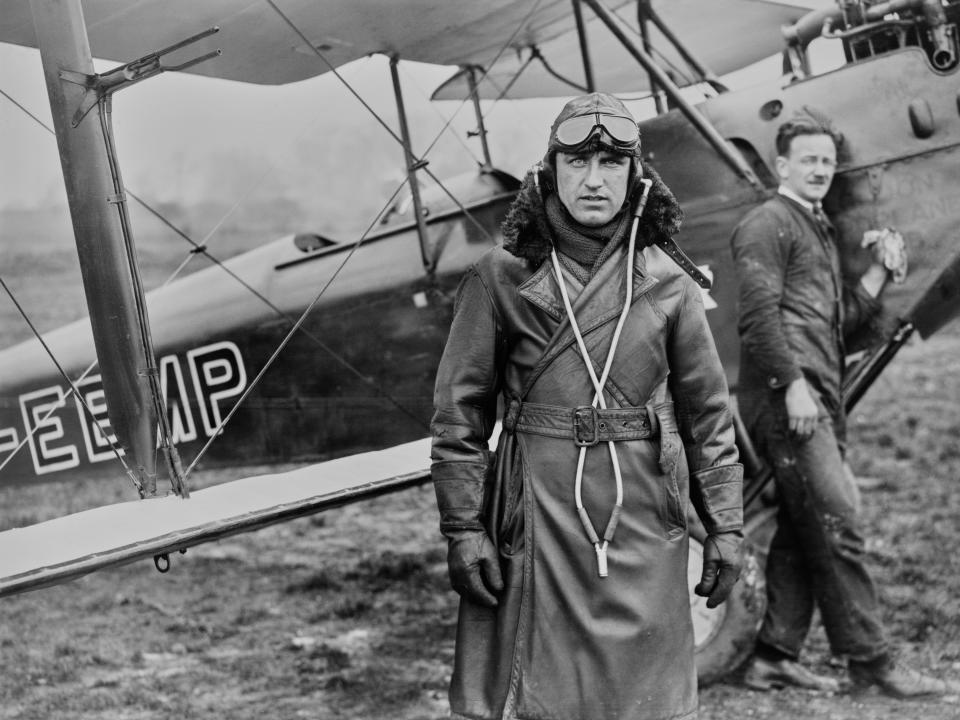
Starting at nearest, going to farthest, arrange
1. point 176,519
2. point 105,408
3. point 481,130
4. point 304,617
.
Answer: point 176,519 → point 481,130 → point 105,408 → point 304,617

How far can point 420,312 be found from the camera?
4.78 m

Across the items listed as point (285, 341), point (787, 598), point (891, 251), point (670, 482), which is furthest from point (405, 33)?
point (670, 482)

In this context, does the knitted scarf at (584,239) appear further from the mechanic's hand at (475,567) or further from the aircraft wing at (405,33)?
the aircraft wing at (405,33)

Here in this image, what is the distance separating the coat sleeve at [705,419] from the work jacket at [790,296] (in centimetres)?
143

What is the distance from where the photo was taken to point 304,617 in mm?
5277

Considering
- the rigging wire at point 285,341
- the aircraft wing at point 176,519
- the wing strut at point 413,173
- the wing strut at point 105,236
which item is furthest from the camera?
the wing strut at point 413,173

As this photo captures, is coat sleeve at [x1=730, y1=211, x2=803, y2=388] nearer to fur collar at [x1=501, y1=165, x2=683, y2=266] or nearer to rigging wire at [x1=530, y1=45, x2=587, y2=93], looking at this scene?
rigging wire at [x1=530, y1=45, x2=587, y2=93]

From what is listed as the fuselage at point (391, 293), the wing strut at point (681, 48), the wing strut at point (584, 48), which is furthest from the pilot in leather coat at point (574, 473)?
the wing strut at point (681, 48)

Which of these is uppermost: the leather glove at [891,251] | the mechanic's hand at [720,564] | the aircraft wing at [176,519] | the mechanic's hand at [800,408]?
the leather glove at [891,251]

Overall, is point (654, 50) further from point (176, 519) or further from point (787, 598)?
point (176, 519)

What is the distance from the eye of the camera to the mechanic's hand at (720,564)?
235 cm

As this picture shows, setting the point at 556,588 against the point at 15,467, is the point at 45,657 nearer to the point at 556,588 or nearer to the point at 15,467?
the point at 15,467

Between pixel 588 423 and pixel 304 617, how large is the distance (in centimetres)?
333

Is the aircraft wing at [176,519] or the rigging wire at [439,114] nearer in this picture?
the aircraft wing at [176,519]
